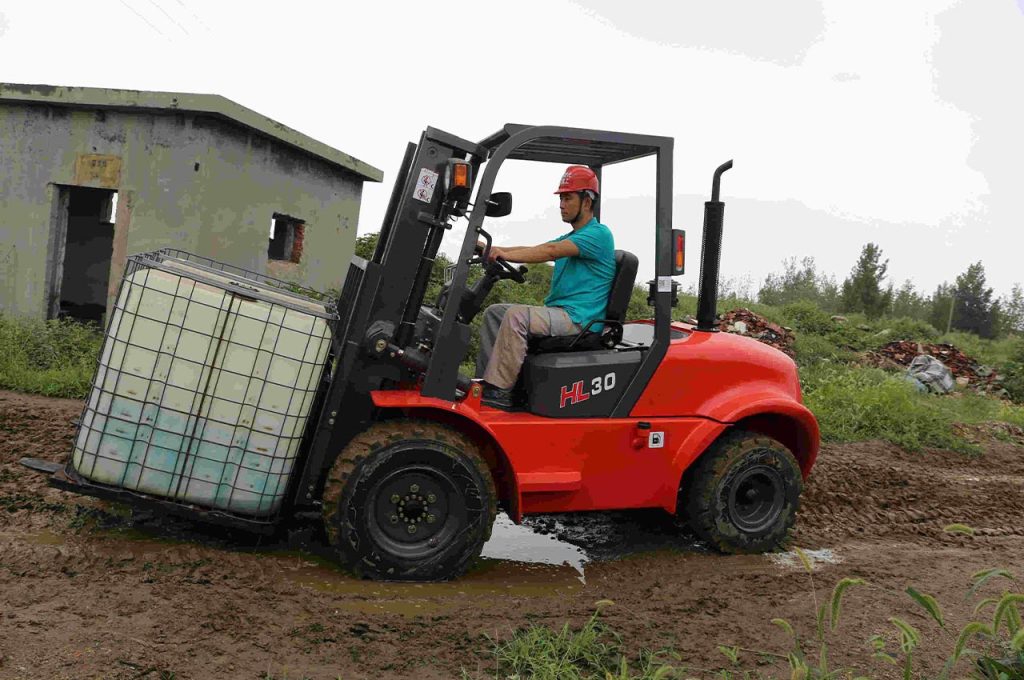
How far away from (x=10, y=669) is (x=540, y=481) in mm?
2608

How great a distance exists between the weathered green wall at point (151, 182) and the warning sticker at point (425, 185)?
664 centimetres

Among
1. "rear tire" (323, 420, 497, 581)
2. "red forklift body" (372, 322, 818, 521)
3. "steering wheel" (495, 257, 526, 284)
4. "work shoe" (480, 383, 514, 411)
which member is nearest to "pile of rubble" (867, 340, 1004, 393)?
"red forklift body" (372, 322, 818, 521)

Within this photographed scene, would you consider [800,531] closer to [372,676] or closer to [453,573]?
[453,573]

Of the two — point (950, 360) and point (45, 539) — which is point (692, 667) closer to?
point (45, 539)

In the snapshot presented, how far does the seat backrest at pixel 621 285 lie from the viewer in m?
5.05

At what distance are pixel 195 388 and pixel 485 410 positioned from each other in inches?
60.8

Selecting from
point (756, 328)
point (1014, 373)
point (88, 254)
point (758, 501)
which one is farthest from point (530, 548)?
point (1014, 373)

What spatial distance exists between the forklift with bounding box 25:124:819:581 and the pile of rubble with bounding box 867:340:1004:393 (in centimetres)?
1473

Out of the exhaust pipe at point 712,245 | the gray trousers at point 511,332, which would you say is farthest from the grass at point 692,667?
the exhaust pipe at point 712,245

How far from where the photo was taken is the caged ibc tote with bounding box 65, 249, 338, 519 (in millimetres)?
4223

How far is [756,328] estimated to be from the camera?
18797mm

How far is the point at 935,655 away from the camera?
387cm

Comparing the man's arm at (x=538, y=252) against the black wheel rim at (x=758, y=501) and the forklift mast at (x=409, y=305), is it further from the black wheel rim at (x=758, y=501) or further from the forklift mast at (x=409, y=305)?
the black wheel rim at (x=758, y=501)

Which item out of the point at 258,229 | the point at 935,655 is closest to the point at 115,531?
the point at 935,655
